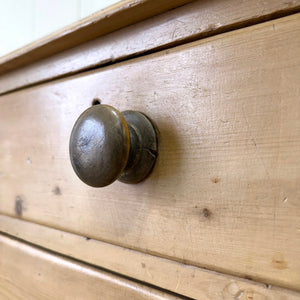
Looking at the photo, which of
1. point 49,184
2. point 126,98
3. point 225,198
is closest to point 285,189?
point 225,198

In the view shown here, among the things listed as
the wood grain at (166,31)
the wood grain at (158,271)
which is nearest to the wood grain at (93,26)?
the wood grain at (166,31)

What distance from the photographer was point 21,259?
0.43 m

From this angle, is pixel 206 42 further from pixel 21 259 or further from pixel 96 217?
pixel 21 259

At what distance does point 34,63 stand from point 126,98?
190 mm

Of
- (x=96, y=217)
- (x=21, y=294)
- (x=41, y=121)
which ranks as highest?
(x=41, y=121)

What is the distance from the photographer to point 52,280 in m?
0.38

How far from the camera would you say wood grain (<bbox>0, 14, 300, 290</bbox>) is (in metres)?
0.23

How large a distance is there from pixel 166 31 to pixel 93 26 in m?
0.08

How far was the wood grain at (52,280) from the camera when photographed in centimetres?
31

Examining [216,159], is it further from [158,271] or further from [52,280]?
[52,280]

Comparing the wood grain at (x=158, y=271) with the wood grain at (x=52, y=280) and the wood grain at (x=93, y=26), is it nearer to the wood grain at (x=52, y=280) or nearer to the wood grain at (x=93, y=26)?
the wood grain at (x=52, y=280)

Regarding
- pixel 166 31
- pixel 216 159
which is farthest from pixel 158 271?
pixel 166 31

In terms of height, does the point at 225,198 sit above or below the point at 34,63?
below

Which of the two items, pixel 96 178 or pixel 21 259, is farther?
pixel 21 259
